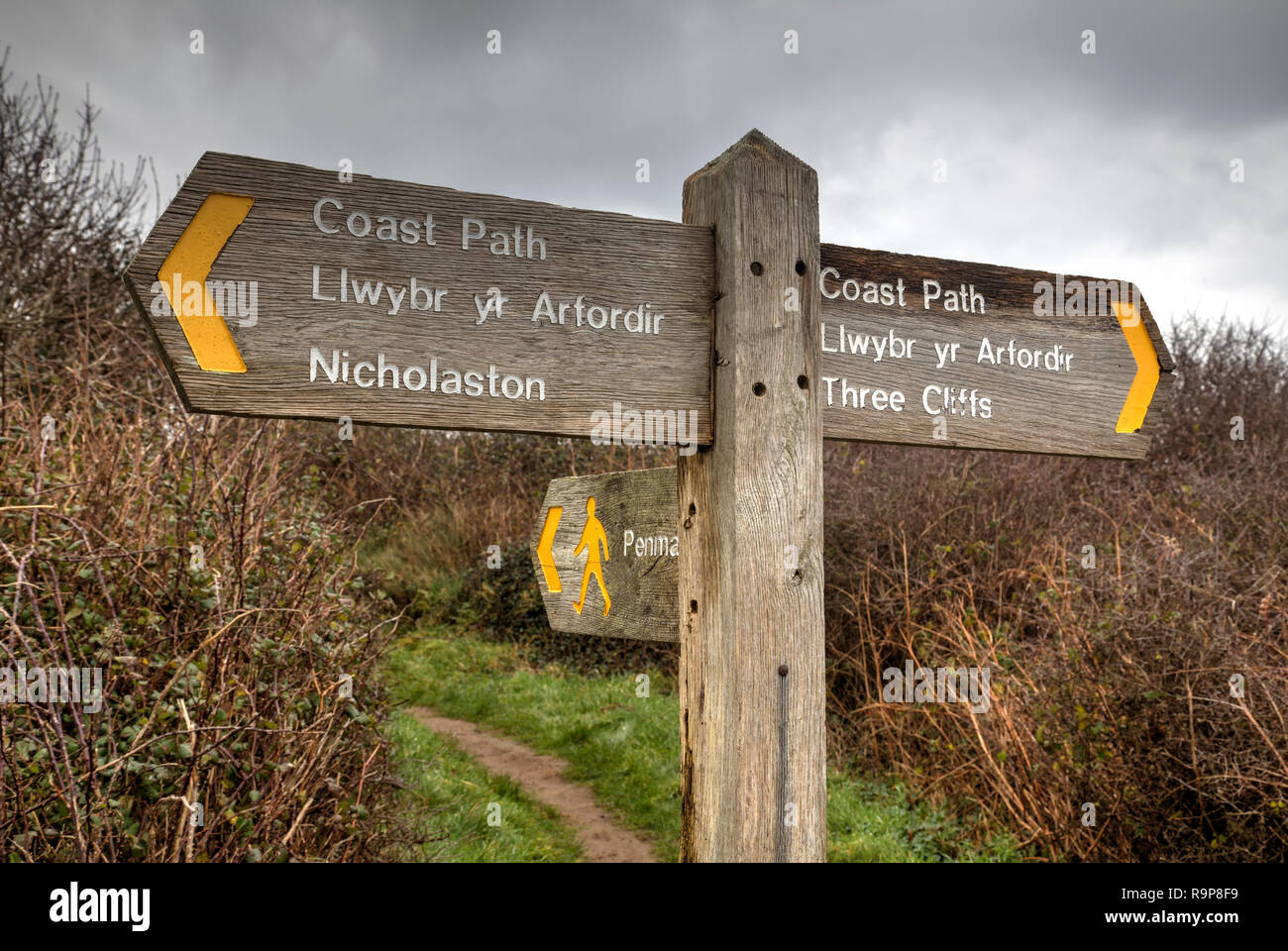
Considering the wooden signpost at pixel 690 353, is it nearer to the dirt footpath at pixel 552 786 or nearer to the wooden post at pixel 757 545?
the wooden post at pixel 757 545

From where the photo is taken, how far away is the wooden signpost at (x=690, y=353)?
1.54 meters

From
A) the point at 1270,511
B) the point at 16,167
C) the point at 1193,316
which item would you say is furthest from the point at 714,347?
the point at 1193,316

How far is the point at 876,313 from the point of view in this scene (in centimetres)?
198

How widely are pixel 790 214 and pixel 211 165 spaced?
3.55ft

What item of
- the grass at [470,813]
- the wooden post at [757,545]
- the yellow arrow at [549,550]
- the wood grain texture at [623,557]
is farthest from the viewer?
the grass at [470,813]

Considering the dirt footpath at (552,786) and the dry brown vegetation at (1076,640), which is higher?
the dry brown vegetation at (1076,640)

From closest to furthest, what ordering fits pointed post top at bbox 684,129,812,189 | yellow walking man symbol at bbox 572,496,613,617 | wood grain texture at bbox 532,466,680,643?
pointed post top at bbox 684,129,812,189
wood grain texture at bbox 532,466,680,643
yellow walking man symbol at bbox 572,496,613,617

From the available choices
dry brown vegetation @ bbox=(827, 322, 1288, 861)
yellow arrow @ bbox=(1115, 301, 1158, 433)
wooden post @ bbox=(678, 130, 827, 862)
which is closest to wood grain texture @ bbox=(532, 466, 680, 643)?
wooden post @ bbox=(678, 130, 827, 862)

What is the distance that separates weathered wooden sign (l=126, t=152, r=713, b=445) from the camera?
149cm

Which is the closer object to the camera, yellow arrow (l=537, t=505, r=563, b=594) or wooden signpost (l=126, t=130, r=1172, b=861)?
wooden signpost (l=126, t=130, r=1172, b=861)

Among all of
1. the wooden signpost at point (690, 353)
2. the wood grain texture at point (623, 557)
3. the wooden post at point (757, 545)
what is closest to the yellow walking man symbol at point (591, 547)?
the wood grain texture at point (623, 557)

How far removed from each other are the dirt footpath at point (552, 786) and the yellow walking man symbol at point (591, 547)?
3763mm

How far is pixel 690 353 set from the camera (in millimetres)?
1825

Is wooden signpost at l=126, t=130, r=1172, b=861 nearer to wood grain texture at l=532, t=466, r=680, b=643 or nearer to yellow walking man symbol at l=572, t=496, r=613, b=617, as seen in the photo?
wood grain texture at l=532, t=466, r=680, b=643
